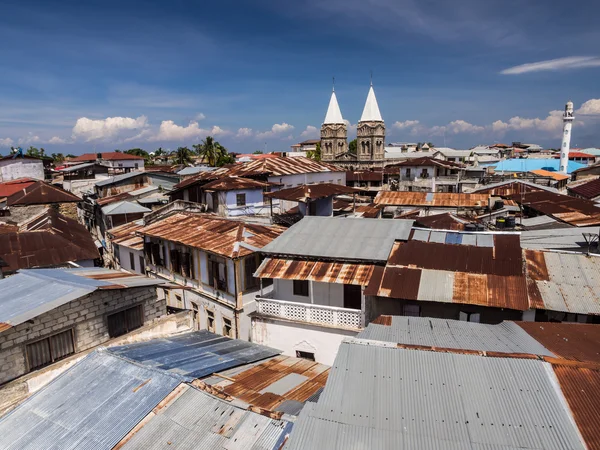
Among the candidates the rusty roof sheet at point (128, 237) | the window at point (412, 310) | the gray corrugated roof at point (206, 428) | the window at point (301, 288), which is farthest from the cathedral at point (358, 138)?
the gray corrugated roof at point (206, 428)

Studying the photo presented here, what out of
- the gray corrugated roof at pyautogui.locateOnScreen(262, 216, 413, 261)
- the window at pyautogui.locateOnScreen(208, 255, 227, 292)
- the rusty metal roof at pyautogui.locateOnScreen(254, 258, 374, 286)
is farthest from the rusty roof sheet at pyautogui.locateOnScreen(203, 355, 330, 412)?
the window at pyautogui.locateOnScreen(208, 255, 227, 292)

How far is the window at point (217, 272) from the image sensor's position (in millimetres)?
19641

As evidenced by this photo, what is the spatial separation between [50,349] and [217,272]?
28.3ft

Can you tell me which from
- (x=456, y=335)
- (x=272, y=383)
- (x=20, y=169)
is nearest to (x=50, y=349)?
(x=272, y=383)

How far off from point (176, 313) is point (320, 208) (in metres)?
15.0

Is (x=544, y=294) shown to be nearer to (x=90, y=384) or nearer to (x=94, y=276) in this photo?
(x=90, y=384)

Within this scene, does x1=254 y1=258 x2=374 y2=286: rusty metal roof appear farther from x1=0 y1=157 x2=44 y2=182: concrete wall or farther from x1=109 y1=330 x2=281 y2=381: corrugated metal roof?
x1=0 y1=157 x2=44 y2=182: concrete wall

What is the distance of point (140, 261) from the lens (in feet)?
91.1

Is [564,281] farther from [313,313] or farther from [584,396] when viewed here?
[313,313]

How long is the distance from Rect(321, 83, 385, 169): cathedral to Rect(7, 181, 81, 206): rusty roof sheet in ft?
224

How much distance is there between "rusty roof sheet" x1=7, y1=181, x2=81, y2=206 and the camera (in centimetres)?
3791

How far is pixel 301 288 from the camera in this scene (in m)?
17.4

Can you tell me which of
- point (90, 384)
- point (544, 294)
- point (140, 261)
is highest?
point (544, 294)

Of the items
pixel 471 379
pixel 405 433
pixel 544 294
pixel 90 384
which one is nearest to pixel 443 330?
pixel 471 379
